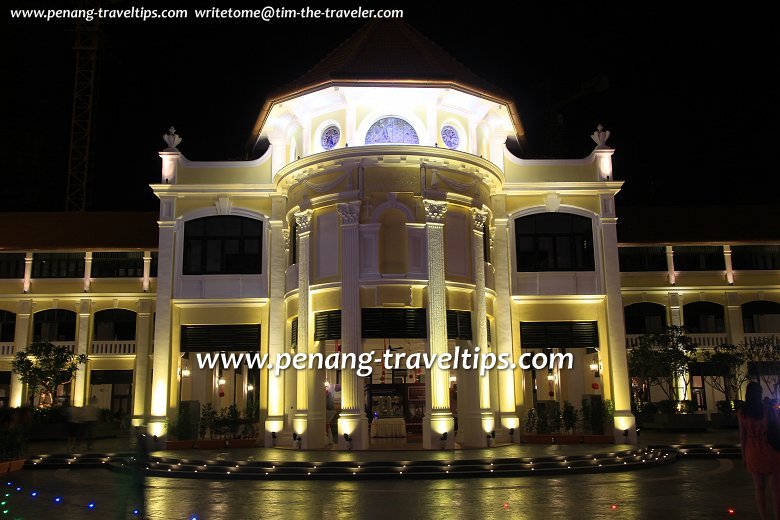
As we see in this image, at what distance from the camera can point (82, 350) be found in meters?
36.5

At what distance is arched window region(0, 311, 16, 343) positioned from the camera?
3693 cm

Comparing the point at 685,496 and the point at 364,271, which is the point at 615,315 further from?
the point at 685,496

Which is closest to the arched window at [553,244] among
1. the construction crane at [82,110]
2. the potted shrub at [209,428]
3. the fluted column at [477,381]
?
the fluted column at [477,381]

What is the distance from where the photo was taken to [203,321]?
84.9ft

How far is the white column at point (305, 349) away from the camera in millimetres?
22422

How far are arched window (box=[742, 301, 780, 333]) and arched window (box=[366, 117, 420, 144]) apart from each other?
76.7 feet

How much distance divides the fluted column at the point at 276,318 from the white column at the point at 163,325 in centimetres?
348

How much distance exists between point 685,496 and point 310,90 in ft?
51.5

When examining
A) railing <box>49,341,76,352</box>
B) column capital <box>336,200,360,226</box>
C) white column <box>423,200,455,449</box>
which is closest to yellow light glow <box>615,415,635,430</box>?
white column <box>423,200,455,449</box>

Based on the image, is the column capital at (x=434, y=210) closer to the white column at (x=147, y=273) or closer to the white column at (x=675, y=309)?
the white column at (x=147, y=273)

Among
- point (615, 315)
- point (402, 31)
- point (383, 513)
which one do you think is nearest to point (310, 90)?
point (402, 31)

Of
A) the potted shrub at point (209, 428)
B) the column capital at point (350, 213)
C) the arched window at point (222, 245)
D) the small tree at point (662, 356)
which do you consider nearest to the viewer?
the column capital at point (350, 213)

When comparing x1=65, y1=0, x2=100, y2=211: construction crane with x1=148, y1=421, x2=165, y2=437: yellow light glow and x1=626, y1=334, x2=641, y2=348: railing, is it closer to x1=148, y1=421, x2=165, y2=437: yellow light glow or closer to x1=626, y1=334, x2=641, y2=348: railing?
x1=148, y1=421, x2=165, y2=437: yellow light glow

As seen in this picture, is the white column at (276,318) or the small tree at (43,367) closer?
the white column at (276,318)
